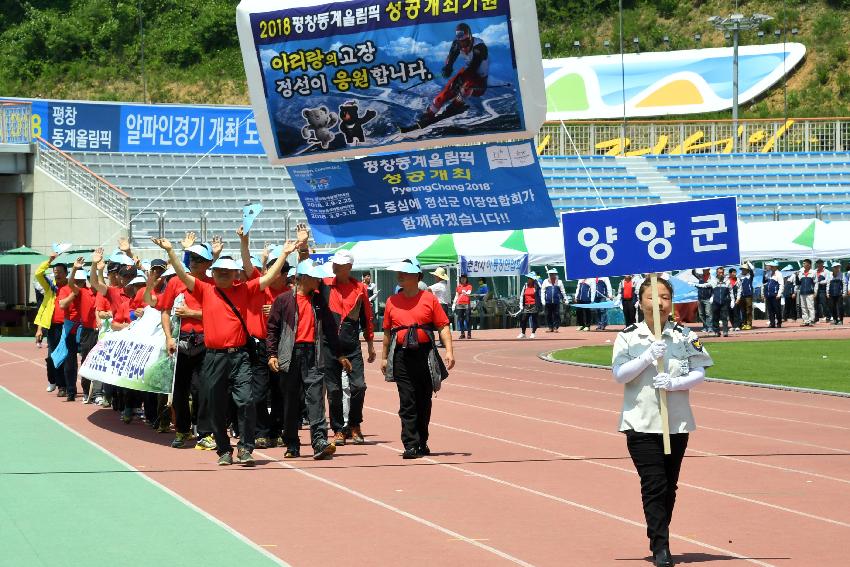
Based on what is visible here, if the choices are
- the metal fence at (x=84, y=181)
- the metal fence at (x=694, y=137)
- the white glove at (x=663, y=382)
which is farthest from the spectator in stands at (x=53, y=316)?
the metal fence at (x=694, y=137)

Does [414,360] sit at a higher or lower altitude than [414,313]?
lower

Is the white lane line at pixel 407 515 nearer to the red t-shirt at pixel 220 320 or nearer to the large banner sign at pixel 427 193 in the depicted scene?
the red t-shirt at pixel 220 320

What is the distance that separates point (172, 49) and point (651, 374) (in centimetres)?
6281

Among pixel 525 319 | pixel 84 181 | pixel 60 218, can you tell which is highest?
pixel 84 181

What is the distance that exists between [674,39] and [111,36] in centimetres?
2742

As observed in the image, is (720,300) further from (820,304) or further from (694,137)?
(694,137)

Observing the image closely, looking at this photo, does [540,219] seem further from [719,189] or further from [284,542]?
[719,189]

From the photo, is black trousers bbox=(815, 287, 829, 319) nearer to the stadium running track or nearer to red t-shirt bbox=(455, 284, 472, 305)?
red t-shirt bbox=(455, 284, 472, 305)

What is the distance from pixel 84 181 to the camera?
4181 centimetres

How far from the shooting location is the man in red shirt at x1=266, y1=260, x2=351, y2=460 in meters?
13.6

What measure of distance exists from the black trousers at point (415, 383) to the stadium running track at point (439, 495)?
1.26 ft

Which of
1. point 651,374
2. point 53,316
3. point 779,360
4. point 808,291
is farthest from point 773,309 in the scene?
point 651,374

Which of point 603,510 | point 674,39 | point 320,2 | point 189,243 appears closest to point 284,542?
point 603,510

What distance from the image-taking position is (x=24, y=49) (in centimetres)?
6875
